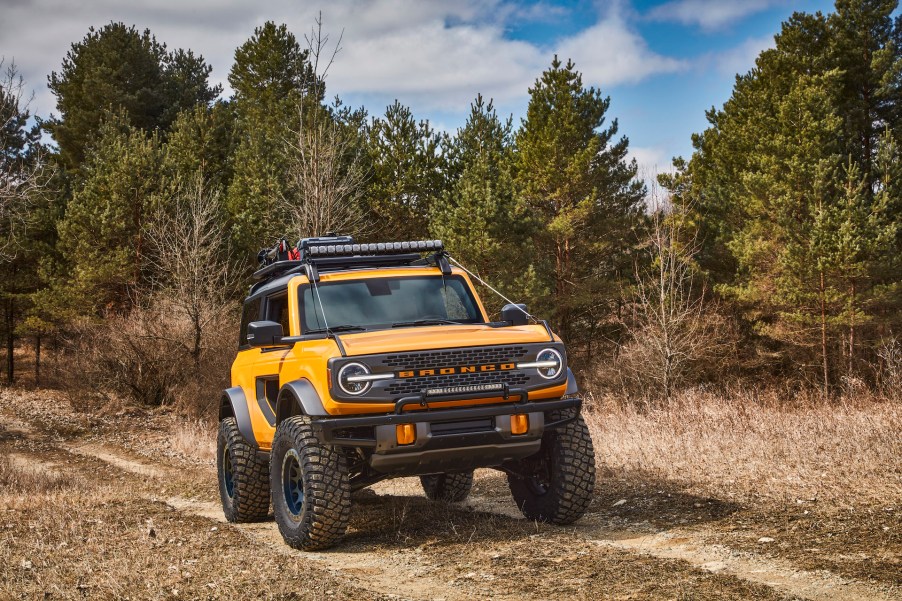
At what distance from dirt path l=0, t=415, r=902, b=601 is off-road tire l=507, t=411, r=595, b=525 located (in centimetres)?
20

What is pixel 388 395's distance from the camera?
6.25 m

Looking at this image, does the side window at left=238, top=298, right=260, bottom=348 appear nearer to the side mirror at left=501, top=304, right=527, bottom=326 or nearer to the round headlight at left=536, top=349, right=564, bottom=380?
the side mirror at left=501, top=304, right=527, bottom=326

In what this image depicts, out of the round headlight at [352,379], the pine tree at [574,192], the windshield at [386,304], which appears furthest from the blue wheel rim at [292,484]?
the pine tree at [574,192]

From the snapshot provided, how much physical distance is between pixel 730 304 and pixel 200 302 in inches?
800

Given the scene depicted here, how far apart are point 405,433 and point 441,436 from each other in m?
0.27

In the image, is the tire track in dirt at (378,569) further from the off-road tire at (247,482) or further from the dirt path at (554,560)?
the off-road tire at (247,482)

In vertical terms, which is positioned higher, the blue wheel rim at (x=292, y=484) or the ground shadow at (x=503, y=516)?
the blue wheel rim at (x=292, y=484)

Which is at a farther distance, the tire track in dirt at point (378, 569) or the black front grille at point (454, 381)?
the black front grille at point (454, 381)

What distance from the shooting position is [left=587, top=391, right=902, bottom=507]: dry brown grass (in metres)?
7.55

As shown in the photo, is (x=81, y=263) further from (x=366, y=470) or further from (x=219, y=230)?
(x=366, y=470)

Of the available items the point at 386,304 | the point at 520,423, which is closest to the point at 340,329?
the point at 386,304

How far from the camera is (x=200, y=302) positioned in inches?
1092

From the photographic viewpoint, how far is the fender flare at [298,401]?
20.9 feet

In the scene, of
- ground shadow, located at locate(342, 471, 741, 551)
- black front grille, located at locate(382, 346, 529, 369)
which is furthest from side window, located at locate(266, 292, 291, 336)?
ground shadow, located at locate(342, 471, 741, 551)
